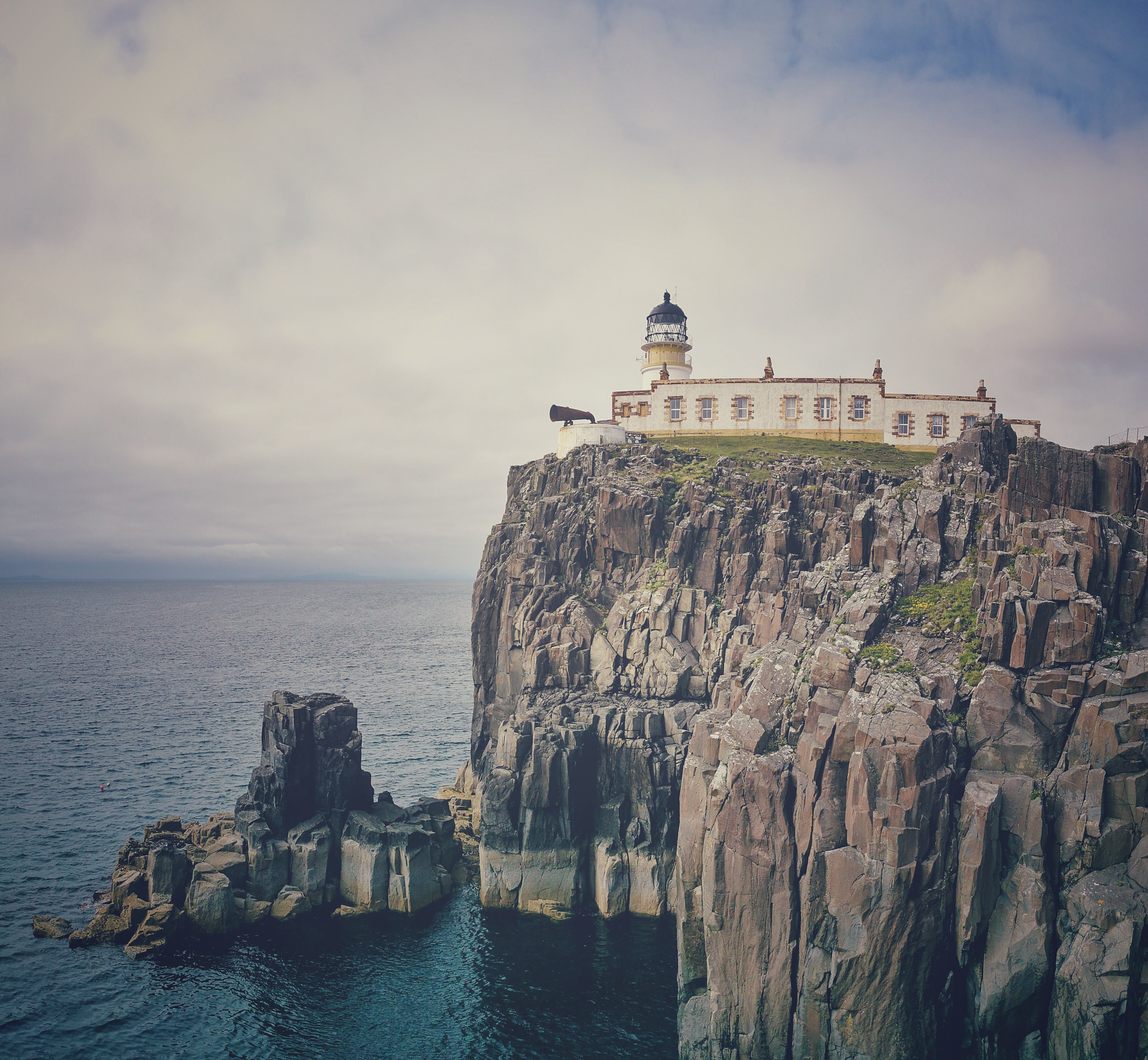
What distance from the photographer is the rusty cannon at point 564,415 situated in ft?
276

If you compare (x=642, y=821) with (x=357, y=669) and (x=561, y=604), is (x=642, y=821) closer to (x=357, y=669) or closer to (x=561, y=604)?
(x=561, y=604)

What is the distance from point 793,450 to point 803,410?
1019cm

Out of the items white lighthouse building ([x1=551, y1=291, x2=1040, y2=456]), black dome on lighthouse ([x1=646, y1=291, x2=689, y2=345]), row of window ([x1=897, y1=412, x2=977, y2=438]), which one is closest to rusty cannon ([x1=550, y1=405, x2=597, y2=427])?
white lighthouse building ([x1=551, y1=291, x2=1040, y2=456])

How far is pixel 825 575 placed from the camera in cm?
4944

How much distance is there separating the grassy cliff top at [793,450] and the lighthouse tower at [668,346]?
9851 mm

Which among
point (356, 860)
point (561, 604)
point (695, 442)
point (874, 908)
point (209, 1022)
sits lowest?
point (209, 1022)

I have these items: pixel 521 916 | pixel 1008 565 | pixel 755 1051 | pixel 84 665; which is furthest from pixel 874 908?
pixel 84 665

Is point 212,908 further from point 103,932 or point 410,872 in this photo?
point 410,872

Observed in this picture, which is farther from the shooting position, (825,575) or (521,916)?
(521,916)

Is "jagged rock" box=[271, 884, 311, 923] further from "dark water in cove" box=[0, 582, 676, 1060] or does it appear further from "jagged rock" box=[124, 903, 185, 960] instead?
"jagged rock" box=[124, 903, 185, 960]

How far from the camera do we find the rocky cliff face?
109 feet

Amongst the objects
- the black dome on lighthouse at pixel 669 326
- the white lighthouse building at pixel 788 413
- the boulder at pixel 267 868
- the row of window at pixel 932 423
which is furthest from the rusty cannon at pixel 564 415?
the boulder at pixel 267 868

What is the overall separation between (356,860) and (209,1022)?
13.4 metres

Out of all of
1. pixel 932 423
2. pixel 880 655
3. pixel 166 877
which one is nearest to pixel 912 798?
pixel 880 655
